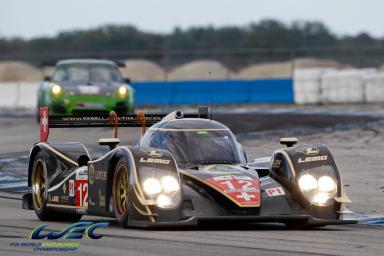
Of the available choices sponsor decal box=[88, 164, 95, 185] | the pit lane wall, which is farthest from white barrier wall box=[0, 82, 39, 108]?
sponsor decal box=[88, 164, 95, 185]

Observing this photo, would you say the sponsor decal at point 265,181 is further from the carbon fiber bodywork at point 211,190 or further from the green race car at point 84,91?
the green race car at point 84,91

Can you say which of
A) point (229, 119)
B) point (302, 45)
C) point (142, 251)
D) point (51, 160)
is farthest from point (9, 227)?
point (302, 45)

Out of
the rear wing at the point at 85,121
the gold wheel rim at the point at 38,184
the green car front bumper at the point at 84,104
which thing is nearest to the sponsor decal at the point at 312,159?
the rear wing at the point at 85,121

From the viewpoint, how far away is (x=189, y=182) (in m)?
11.0

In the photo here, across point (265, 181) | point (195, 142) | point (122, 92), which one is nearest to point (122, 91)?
point (122, 92)

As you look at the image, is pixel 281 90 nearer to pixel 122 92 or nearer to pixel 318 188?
pixel 122 92

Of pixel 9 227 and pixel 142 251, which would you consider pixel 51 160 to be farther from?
pixel 142 251

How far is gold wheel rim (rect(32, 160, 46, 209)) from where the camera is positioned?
13000 millimetres

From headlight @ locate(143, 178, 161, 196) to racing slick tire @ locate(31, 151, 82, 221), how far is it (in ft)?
7.23

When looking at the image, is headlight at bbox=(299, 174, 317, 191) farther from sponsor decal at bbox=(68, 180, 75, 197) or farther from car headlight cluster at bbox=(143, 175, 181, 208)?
sponsor decal at bbox=(68, 180, 75, 197)

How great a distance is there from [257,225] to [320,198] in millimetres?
827

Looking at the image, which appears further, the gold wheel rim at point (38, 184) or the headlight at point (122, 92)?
the headlight at point (122, 92)

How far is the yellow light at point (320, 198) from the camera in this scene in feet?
36.1

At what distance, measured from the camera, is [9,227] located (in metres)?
11.2
